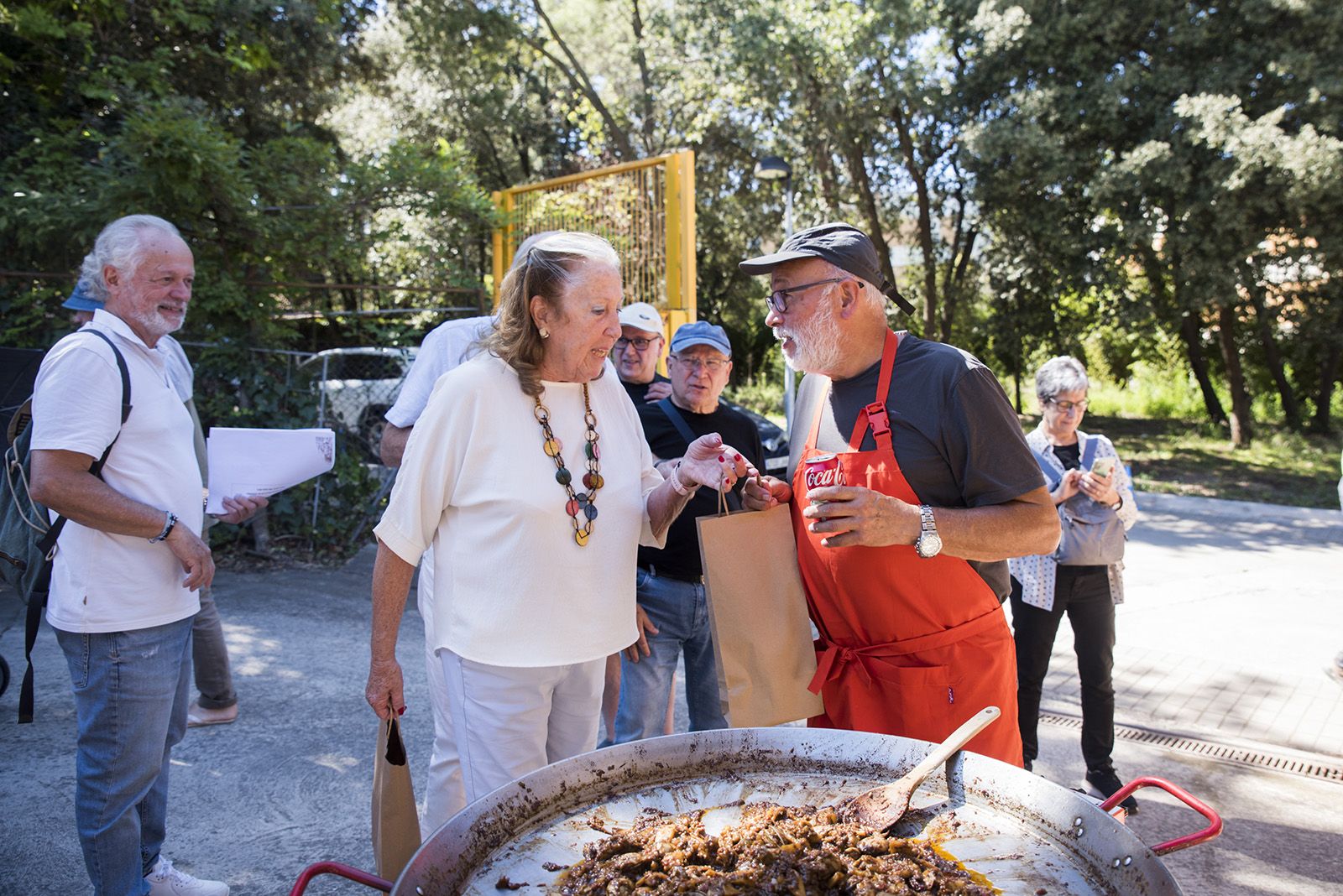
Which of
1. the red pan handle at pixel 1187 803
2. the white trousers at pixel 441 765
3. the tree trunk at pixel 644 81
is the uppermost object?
the tree trunk at pixel 644 81

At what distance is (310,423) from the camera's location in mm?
7586

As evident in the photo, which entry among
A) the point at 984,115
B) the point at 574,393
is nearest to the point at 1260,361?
the point at 984,115

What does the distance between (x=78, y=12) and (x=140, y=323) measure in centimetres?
705

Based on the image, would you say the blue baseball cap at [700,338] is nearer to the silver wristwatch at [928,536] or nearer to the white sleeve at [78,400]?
the silver wristwatch at [928,536]

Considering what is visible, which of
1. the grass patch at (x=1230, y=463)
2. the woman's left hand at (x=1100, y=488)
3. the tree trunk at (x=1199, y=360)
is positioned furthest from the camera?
the tree trunk at (x=1199, y=360)

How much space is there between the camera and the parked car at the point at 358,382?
778 centimetres

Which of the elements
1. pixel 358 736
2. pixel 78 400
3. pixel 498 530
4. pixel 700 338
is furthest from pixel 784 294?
pixel 358 736

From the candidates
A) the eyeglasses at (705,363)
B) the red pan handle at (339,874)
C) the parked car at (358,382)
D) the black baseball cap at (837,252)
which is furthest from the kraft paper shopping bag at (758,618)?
the parked car at (358,382)

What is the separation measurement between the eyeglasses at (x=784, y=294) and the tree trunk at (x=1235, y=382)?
15492mm

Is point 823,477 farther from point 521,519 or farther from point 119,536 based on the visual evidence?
point 119,536

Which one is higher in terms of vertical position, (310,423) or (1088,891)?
(310,423)

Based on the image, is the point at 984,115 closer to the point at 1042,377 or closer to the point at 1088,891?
the point at 1042,377

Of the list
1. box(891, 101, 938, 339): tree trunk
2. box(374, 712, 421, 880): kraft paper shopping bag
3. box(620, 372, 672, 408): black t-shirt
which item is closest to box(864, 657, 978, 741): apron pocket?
box(374, 712, 421, 880): kraft paper shopping bag

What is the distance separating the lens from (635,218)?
810cm
